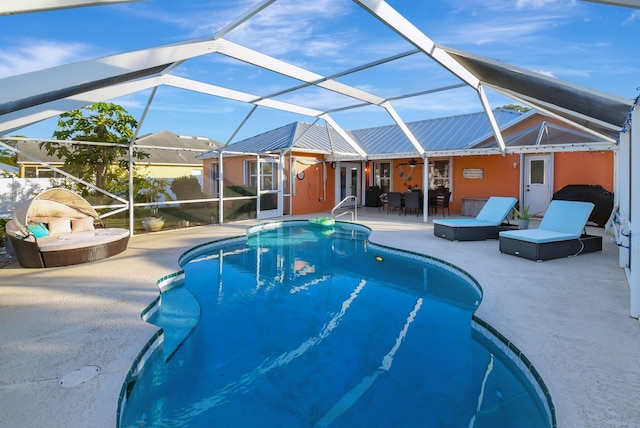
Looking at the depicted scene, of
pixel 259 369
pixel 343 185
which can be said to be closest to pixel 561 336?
pixel 259 369

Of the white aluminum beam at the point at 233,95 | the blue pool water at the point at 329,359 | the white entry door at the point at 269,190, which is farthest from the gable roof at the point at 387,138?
the blue pool water at the point at 329,359

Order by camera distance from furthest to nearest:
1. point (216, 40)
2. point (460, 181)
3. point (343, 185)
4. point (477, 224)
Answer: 1. point (343, 185)
2. point (460, 181)
3. point (477, 224)
4. point (216, 40)

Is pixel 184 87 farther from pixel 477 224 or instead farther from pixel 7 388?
pixel 477 224

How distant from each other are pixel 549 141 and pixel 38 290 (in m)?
12.3

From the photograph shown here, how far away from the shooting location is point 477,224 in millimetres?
9430

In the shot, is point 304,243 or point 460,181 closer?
point 304,243

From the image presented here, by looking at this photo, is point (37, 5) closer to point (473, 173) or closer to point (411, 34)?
point (411, 34)

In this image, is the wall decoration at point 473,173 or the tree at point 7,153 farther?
the wall decoration at point 473,173

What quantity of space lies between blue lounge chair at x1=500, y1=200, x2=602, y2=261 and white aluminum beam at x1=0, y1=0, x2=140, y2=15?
771cm

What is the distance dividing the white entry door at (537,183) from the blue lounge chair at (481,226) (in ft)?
15.3

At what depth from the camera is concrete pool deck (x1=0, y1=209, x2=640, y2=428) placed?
8.64ft

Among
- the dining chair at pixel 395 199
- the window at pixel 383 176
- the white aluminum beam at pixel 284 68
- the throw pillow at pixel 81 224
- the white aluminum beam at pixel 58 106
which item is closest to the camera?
the white aluminum beam at pixel 58 106

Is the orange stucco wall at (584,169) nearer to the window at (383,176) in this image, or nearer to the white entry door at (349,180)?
the window at (383,176)

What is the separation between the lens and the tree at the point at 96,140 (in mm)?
9273
